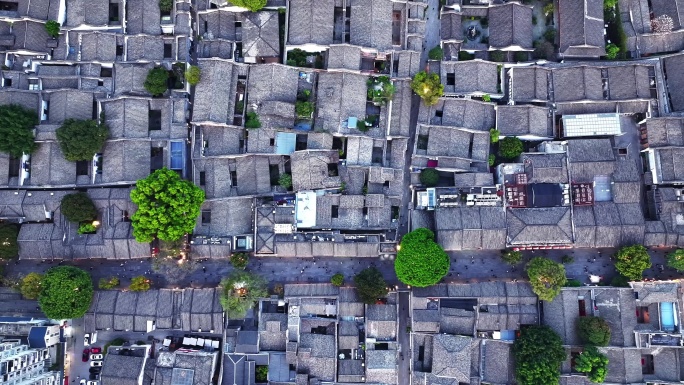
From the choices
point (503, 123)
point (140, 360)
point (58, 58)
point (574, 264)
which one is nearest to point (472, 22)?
point (503, 123)

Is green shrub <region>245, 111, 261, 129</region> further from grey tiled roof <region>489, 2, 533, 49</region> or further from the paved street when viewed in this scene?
grey tiled roof <region>489, 2, 533, 49</region>

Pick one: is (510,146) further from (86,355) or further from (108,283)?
(86,355)

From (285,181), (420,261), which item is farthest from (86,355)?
(420,261)

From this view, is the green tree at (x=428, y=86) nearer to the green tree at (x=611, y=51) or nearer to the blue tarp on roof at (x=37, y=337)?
the green tree at (x=611, y=51)

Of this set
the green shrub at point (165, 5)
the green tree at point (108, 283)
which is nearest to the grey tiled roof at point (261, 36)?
the green shrub at point (165, 5)

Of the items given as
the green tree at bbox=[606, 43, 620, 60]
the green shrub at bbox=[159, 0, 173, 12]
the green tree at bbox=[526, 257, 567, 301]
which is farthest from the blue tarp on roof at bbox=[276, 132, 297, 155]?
the green tree at bbox=[606, 43, 620, 60]

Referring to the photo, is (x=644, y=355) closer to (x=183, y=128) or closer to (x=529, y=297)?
(x=529, y=297)
